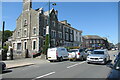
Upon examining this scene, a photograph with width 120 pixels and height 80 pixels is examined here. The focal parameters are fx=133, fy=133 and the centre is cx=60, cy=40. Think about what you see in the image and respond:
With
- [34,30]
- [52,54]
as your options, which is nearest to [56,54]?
[52,54]

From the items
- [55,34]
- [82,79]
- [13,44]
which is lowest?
[82,79]

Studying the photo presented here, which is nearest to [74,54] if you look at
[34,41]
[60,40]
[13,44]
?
[34,41]

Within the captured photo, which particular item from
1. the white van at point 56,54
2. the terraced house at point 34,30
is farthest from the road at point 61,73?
the terraced house at point 34,30

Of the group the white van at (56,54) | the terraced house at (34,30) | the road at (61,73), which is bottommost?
the road at (61,73)

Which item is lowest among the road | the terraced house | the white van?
the road

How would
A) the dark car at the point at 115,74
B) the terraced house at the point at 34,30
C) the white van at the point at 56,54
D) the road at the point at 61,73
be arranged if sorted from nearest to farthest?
the dark car at the point at 115,74, the road at the point at 61,73, the white van at the point at 56,54, the terraced house at the point at 34,30

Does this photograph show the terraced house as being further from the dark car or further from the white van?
the dark car

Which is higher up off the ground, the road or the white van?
the white van

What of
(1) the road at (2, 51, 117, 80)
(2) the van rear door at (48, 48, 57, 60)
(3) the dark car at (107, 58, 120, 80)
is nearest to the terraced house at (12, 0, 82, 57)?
(2) the van rear door at (48, 48, 57, 60)

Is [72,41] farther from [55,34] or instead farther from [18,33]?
[18,33]

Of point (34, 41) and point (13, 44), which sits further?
point (13, 44)

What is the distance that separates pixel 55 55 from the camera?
19.7 meters

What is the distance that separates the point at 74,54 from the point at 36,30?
728 inches

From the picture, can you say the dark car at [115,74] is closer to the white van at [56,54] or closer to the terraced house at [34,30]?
the white van at [56,54]
